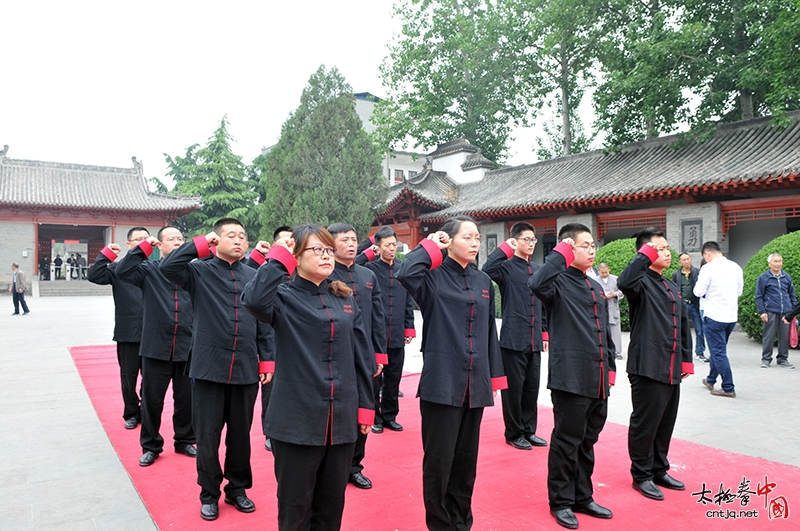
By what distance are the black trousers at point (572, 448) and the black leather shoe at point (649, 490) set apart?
460 mm

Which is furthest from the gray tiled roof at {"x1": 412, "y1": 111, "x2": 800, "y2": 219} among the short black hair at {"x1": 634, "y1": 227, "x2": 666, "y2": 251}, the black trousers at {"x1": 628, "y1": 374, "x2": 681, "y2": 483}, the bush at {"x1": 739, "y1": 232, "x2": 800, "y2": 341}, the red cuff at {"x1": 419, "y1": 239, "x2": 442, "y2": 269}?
the red cuff at {"x1": 419, "y1": 239, "x2": 442, "y2": 269}

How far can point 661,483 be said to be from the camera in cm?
396

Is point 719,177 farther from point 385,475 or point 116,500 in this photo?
point 116,500

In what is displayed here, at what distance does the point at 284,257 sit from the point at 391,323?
3.00 metres

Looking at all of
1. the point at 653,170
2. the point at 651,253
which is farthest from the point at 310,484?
the point at 653,170

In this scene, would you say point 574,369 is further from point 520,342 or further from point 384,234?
point 384,234

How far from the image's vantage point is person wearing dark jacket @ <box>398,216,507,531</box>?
3.16 meters

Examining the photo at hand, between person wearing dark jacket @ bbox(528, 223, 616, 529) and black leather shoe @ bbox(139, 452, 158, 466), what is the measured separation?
2818mm

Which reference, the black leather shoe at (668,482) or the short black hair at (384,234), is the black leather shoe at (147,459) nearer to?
the short black hair at (384,234)

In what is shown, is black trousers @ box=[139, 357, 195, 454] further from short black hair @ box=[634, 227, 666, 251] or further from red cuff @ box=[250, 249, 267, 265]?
short black hair @ box=[634, 227, 666, 251]

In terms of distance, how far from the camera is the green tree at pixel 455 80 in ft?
87.2

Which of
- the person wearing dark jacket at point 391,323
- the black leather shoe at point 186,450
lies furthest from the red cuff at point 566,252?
the black leather shoe at point 186,450

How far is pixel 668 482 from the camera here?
3930 millimetres

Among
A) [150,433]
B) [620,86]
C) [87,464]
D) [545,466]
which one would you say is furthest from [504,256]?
[620,86]
